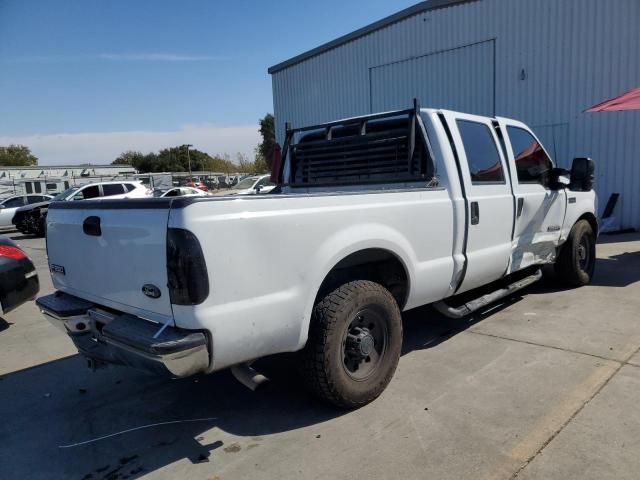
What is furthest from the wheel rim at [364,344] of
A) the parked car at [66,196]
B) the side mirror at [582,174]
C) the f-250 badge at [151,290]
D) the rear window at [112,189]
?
the rear window at [112,189]

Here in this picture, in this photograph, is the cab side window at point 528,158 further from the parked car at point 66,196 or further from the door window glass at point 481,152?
the parked car at point 66,196

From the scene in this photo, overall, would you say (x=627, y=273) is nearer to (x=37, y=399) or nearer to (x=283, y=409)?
(x=283, y=409)

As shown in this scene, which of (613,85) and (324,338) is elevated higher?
(613,85)

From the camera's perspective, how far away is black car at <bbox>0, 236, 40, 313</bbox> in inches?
213

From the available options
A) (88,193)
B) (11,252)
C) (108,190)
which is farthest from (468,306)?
(108,190)

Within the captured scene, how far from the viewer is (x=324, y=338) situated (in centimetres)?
297

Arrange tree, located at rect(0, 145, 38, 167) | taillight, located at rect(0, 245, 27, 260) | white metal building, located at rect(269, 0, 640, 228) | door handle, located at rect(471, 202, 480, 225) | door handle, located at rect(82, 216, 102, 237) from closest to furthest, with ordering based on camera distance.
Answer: door handle, located at rect(82, 216, 102, 237) → door handle, located at rect(471, 202, 480, 225) → taillight, located at rect(0, 245, 27, 260) → white metal building, located at rect(269, 0, 640, 228) → tree, located at rect(0, 145, 38, 167)

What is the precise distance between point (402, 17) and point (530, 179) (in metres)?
12.2

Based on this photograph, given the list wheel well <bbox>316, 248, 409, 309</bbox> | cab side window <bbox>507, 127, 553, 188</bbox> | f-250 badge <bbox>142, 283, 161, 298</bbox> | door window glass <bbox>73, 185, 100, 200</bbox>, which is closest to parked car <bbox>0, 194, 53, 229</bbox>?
door window glass <bbox>73, 185, 100, 200</bbox>

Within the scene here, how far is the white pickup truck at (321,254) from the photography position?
252 cm

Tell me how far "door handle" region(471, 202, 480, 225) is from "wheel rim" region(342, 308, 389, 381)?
50.8 inches

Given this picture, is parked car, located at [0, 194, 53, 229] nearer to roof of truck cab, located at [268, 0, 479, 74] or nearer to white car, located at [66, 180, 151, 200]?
white car, located at [66, 180, 151, 200]

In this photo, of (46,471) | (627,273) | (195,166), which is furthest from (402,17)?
(195,166)

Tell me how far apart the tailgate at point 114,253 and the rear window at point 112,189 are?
1677 cm
